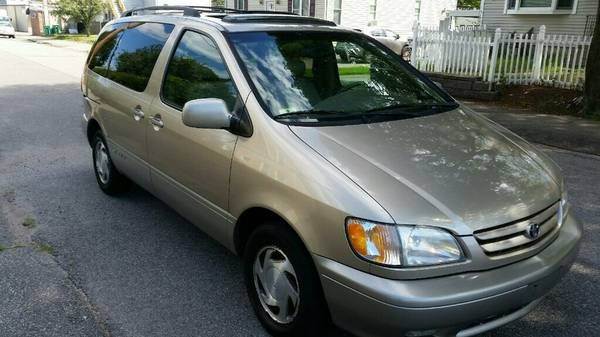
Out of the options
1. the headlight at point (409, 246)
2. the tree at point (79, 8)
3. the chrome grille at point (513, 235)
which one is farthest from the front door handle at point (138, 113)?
the tree at point (79, 8)

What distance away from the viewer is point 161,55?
4016 mm

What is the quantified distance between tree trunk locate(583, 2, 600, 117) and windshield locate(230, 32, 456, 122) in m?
6.53

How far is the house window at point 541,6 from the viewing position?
1587cm

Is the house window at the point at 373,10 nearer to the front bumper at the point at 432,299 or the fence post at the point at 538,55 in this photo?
the fence post at the point at 538,55

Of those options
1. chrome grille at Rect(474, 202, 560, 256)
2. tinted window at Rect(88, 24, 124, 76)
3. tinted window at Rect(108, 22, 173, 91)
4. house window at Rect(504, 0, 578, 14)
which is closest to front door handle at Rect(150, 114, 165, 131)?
tinted window at Rect(108, 22, 173, 91)

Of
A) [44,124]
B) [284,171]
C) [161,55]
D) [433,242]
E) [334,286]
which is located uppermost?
[161,55]

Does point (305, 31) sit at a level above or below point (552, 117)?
above

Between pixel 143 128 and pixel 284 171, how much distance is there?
180 centimetres

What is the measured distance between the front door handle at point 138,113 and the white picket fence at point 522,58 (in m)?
8.86

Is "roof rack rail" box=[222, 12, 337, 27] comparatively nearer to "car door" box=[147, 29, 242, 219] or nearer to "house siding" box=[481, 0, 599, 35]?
"car door" box=[147, 29, 242, 219]

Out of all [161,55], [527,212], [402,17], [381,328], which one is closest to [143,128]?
[161,55]

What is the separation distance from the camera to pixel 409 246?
2340mm

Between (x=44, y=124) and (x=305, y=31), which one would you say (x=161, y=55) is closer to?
(x=305, y=31)

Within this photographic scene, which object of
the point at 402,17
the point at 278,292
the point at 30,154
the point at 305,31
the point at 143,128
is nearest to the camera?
the point at 278,292
